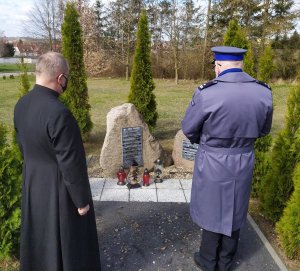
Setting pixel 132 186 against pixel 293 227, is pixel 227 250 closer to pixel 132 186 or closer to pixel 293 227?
pixel 293 227

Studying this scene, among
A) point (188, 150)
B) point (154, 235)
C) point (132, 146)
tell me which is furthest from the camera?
point (188, 150)

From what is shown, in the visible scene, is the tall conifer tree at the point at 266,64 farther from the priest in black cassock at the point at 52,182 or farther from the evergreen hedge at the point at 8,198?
the evergreen hedge at the point at 8,198

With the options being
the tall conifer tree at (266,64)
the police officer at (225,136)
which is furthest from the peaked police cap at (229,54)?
the tall conifer tree at (266,64)

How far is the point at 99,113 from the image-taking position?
12328 millimetres

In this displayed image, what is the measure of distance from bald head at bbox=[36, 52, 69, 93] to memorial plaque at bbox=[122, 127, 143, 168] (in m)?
3.41

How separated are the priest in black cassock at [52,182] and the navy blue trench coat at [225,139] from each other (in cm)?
104

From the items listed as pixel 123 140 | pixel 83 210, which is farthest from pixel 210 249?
pixel 123 140

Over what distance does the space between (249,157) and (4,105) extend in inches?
517

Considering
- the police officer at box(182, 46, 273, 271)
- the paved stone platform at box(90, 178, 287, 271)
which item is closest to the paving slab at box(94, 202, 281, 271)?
the paved stone platform at box(90, 178, 287, 271)

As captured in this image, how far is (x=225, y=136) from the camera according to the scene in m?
2.60

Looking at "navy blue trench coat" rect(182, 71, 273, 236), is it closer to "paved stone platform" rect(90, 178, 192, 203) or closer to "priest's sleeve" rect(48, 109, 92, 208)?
"priest's sleeve" rect(48, 109, 92, 208)

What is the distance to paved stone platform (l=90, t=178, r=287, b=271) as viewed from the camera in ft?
10.9

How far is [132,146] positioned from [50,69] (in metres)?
3.68

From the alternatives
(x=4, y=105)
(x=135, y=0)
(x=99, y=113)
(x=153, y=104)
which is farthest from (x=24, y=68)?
(x=135, y=0)
